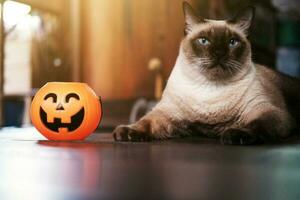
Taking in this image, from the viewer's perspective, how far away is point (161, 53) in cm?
332

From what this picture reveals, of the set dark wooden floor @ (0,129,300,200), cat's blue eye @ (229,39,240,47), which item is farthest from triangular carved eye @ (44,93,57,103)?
cat's blue eye @ (229,39,240,47)

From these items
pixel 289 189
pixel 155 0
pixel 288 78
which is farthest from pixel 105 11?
pixel 289 189

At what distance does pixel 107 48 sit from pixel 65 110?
6.63 feet

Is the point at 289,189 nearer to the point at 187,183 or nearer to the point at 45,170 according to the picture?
the point at 187,183

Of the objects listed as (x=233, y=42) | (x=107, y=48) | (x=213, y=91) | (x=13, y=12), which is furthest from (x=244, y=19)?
(x=107, y=48)

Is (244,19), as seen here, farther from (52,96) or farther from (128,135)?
(52,96)

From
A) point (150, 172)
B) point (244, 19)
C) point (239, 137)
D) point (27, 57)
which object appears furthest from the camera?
point (27, 57)

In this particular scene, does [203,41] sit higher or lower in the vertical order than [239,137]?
higher

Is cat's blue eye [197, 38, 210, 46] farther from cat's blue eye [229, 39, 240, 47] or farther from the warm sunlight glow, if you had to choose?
the warm sunlight glow

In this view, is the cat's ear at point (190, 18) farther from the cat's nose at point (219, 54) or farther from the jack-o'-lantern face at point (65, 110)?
the jack-o'-lantern face at point (65, 110)

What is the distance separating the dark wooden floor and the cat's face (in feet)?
0.93

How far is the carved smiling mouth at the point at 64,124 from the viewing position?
1517 mm

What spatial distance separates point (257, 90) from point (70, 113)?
22.9 inches

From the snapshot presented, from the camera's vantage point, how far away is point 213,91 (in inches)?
63.6
